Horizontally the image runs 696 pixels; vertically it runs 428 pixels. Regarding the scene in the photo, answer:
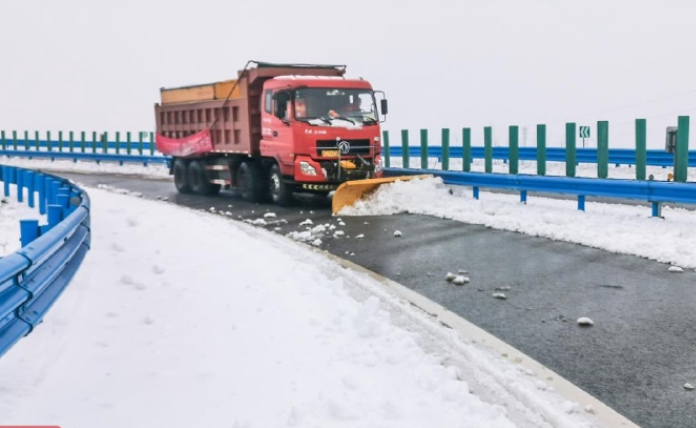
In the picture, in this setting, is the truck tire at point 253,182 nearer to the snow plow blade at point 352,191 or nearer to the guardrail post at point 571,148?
the snow plow blade at point 352,191

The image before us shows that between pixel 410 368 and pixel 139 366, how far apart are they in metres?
1.77

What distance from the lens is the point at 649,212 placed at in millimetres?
12695

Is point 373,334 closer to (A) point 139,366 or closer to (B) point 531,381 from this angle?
(B) point 531,381

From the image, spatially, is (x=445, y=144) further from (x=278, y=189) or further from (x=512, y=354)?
(x=512, y=354)

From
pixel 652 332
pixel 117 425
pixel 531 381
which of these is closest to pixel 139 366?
pixel 117 425

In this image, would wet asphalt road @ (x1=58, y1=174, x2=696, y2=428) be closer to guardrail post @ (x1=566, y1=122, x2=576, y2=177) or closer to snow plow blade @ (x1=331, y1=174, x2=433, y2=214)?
snow plow blade @ (x1=331, y1=174, x2=433, y2=214)

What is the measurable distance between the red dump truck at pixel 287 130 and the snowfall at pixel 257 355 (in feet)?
18.3

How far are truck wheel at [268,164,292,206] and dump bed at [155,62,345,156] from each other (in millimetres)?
905

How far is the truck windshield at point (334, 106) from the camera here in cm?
1500

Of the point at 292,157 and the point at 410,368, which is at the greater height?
the point at 292,157

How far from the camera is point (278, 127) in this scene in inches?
604

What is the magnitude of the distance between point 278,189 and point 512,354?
428 inches

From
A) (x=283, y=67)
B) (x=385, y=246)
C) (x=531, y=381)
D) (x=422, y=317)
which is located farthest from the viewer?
(x=283, y=67)

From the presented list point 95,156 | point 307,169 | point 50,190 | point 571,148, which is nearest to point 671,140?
point 571,148
